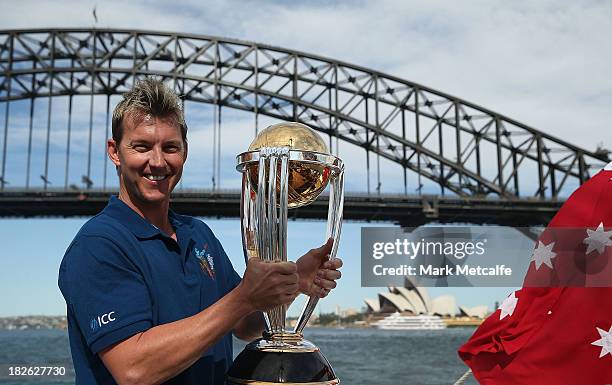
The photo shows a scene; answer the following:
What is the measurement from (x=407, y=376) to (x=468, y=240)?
67.2ft

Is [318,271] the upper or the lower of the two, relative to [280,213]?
lower

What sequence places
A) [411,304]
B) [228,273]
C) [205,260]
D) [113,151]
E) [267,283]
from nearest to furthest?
[267,283] < [113,151] < [205,260] < [228,273] < [411,304]

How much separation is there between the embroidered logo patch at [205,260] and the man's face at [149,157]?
0.61 ft

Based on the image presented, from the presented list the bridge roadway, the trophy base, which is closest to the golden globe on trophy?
the trophy base

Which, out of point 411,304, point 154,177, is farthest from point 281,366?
point 411,304

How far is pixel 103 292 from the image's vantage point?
1.42 m

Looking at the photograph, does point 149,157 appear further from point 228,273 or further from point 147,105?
point 228,273

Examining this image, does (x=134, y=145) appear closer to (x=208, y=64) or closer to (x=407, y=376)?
(x=407, y=376)

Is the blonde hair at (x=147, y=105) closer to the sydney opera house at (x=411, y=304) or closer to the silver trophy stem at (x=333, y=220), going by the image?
the silver trophy stem at (x=333, y=220)

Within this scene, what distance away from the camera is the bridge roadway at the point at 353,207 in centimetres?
3244

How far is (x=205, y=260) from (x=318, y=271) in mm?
329

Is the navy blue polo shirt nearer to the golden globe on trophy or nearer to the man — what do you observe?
the man

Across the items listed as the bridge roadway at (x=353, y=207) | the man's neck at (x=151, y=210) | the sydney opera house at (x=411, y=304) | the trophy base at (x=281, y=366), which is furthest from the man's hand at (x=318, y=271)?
the sydney opera house at (x=411, y=304)

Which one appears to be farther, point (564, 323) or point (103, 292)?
point (564, 323)
